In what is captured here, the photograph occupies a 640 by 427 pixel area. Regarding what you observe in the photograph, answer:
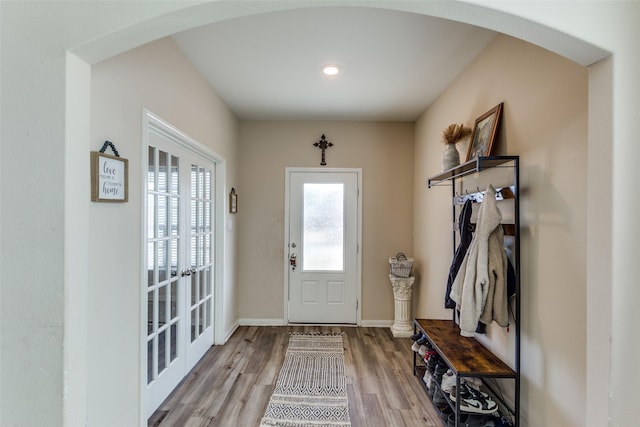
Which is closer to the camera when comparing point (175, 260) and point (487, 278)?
point (487, 278)

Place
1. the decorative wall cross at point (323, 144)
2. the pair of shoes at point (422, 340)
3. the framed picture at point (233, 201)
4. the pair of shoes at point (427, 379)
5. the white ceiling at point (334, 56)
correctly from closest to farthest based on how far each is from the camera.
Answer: the white ceiling at point (334, 56) < the pair of shoes at point (427, 379) < the pair of shoes at point (422, 340) < the framed picture at point (233, 201) < the decorative wall cross at point (323, 144)

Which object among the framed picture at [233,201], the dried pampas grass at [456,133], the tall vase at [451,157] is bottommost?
the framed picture at [233,201]

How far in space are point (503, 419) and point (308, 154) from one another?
Result: 3042mm

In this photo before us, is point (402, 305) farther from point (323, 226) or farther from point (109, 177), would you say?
point (109, 177)

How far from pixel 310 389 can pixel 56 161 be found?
220cm

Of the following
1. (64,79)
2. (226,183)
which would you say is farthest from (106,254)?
(226,183)

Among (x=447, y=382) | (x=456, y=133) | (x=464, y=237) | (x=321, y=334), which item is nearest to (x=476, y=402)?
(x=447, y=382)

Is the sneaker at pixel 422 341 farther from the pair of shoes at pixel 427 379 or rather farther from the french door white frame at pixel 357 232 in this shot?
the french door white frame at pixel 357 232

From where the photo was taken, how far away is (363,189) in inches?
148

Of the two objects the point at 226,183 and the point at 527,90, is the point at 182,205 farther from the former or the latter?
the point at 527,90

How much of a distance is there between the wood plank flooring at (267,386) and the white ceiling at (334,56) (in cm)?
254

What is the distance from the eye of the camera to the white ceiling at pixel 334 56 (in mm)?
1849

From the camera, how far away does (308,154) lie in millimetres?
3766

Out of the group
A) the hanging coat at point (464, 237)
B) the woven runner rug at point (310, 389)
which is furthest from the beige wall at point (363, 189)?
the hanging coat at point (464, 237)
